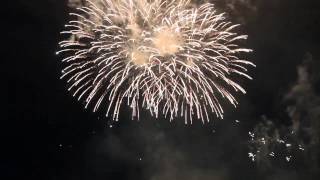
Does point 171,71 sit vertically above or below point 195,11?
below

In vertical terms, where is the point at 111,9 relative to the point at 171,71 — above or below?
above

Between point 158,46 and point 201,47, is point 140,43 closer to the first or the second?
point 158,46

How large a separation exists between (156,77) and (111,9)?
6.30ft

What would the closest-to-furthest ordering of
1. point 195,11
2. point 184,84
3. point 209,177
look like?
point 195,11, point 184,84, point 209,177

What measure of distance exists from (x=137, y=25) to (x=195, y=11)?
1385 mm

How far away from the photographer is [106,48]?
1333 cm

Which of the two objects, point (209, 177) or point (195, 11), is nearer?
point (195, 11)

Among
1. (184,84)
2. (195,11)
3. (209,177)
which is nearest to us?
(195,11)

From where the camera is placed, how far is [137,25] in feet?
43.1

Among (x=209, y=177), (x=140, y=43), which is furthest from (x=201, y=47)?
(x=209, y=177)

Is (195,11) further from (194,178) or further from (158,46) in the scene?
(194,178)

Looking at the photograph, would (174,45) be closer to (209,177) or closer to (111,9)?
(111,9)

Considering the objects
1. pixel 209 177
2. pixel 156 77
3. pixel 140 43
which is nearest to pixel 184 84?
pixel 156 77

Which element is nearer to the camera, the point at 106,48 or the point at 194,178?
the point at 106,48
